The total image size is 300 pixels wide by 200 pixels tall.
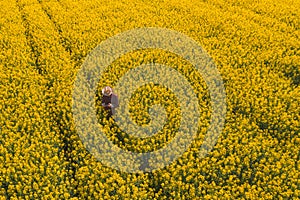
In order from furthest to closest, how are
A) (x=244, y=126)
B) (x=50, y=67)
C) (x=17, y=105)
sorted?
(x=50, y=67), (x=17, y=105), (x=244, y=126)

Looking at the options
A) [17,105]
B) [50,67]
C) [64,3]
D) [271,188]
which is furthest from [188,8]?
[271,188]

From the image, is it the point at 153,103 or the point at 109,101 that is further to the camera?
the point at 153,103

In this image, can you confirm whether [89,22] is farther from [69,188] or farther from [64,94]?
[69,188]

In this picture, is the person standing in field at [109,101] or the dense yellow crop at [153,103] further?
the person standing in field at [109,101]

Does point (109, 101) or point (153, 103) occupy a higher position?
point (153, 103)
